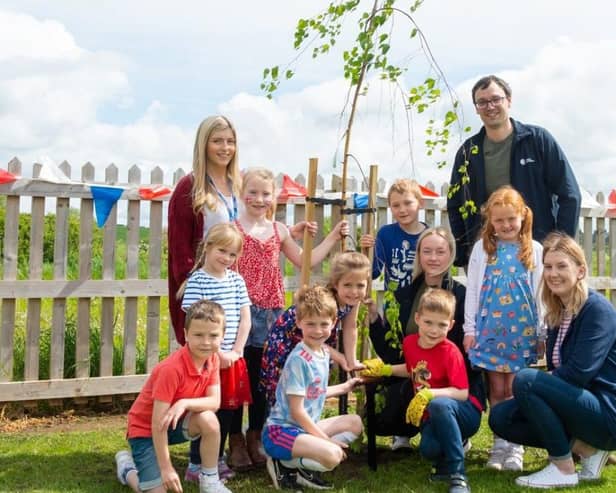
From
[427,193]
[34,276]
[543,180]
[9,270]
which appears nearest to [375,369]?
[543,180]

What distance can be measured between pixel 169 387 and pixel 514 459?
7.06 ft

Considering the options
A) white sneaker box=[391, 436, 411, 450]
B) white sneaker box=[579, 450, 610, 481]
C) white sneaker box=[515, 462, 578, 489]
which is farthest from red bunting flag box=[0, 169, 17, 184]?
white sneaker box=[579, 450, 610, 481]

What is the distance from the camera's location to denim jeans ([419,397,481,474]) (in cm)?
410

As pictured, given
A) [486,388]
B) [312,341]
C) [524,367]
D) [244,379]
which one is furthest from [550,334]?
[244,379]

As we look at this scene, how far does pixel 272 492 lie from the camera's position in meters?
3.99

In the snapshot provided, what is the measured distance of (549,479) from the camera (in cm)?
414

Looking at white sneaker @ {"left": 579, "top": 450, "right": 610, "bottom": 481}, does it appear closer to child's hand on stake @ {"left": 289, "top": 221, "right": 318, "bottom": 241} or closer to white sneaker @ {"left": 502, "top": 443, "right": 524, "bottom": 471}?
white sneaker @ {"left": 502, "top": 443, "right": 524, "bottom": 471}

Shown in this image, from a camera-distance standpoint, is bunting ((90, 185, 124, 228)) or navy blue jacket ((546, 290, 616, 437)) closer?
navy blue jacket ((546, 290, 616, 437))

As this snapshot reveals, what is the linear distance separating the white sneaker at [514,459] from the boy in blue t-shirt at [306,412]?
1.09 m

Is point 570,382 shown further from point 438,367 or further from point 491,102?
point 491,102

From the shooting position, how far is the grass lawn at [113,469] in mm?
4168

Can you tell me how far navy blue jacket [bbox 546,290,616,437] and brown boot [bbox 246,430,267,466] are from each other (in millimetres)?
1750

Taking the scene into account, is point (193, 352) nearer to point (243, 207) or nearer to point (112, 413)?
point (243, 207)

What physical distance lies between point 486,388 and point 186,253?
214 cm
